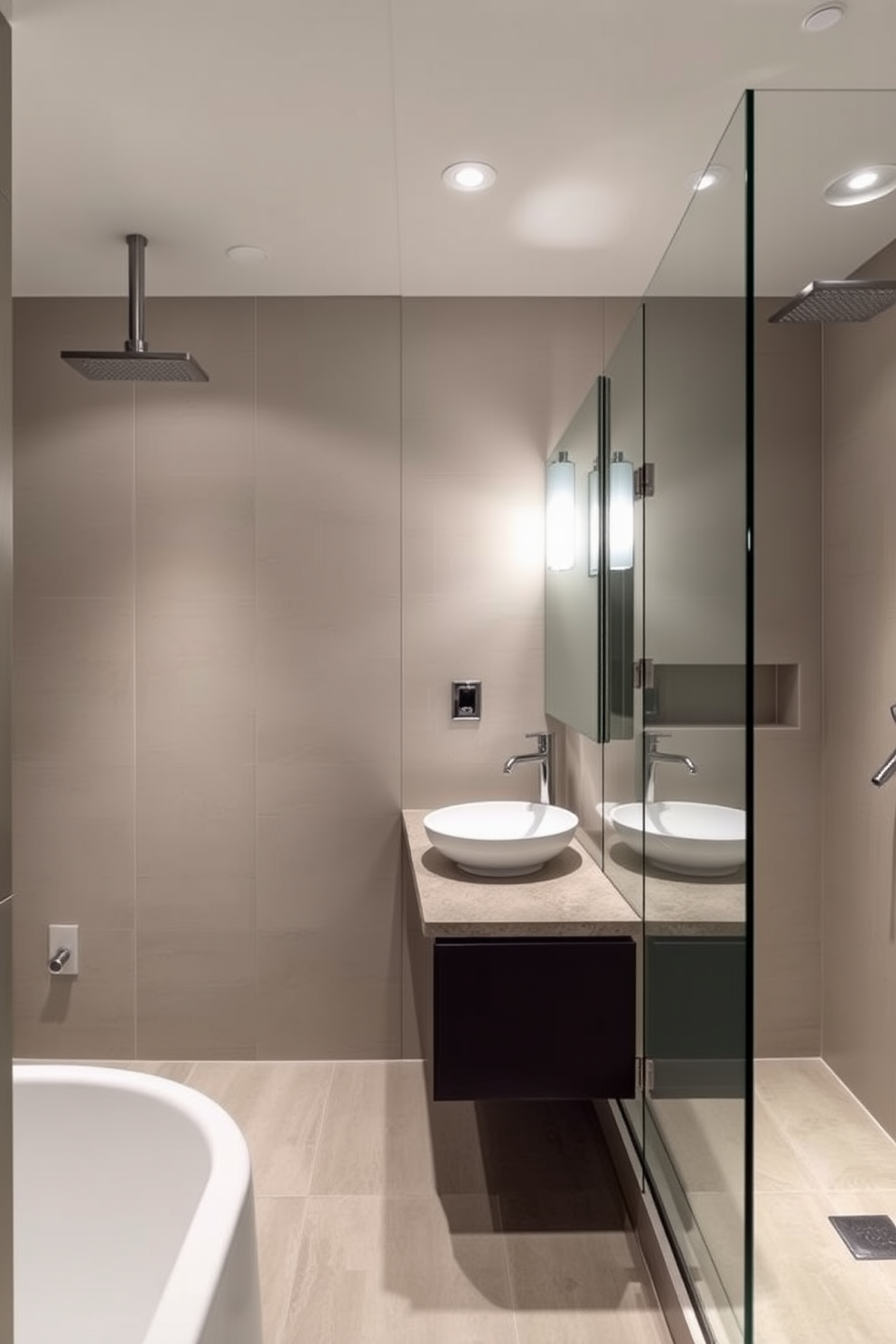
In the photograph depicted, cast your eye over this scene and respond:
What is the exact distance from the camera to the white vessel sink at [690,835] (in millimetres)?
1448

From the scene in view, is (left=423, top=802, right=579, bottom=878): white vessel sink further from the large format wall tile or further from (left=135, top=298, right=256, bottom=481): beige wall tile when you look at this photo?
(left=135, top=298, right=256, bottom=481): beige wall tile

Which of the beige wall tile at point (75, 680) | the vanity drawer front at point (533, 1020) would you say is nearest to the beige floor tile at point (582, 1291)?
the vanity drawer front at point (533, 1020)

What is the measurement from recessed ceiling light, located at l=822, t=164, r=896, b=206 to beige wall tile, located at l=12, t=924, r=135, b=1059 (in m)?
2.75

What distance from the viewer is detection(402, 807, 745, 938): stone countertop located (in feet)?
5.15

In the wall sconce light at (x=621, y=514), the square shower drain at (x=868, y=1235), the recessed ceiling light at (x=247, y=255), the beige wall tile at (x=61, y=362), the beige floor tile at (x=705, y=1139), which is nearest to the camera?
the beige floor tile at (x=705, y=1139)

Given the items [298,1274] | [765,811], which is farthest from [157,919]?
[765,811]

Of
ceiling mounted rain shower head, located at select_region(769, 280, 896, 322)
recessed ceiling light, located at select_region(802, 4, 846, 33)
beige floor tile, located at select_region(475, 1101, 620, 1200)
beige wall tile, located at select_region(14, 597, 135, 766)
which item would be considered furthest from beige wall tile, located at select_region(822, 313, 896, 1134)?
beige wall tile, located at select_region(14, 597, 135, 766)

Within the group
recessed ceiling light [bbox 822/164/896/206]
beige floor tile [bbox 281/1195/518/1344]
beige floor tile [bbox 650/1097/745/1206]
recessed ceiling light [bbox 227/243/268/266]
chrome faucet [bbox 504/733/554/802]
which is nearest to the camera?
recessed ceiling light [bbox 822/164/896/206]

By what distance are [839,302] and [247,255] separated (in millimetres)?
1791

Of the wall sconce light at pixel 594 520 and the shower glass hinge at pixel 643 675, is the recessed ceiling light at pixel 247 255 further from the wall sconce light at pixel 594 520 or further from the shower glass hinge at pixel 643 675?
the shower glass hinge at pixel 643 675

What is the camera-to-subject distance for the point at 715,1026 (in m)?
1.52

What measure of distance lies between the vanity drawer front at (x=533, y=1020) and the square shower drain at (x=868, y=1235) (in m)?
0.45

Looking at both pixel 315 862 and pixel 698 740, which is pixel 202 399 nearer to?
pixel 315 862

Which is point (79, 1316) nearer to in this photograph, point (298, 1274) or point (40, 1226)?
point (40, 1226)
